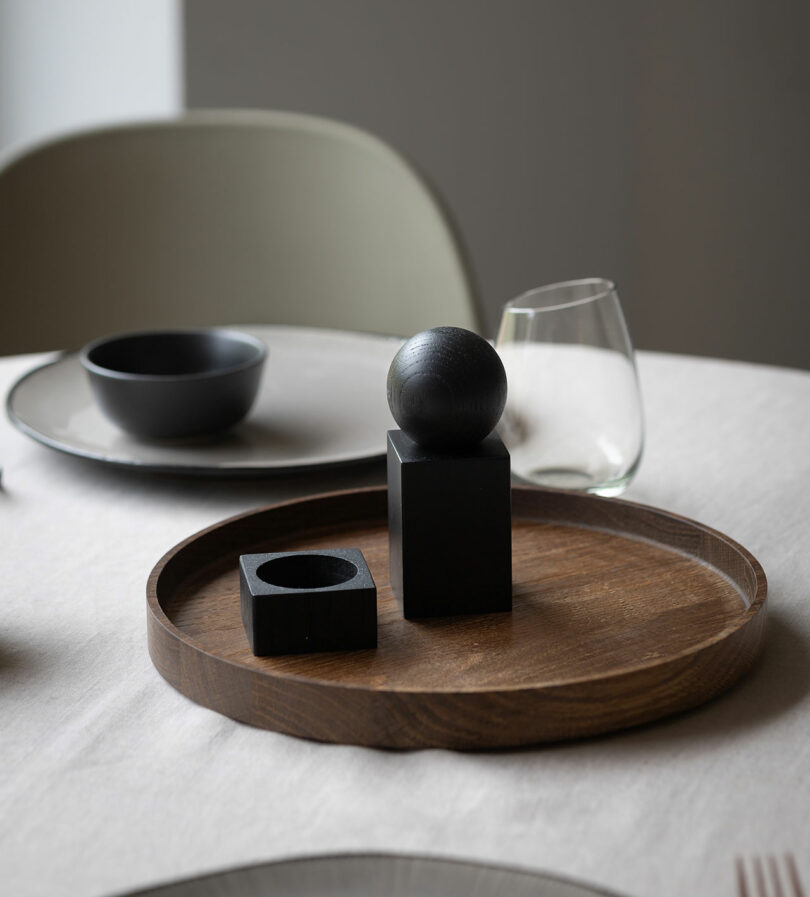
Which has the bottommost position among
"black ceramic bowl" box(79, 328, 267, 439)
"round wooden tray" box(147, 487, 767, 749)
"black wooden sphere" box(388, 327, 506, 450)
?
"round wooden tray" box(147, 487, 767, 749)

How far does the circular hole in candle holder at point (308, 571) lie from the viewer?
0.63 meters

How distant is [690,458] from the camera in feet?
3.11

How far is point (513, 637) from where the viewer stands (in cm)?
61

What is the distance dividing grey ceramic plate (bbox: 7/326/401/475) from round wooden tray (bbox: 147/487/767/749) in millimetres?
137

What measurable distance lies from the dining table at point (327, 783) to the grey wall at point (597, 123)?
169cm

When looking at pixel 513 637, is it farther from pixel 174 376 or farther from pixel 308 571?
pixel 174 376

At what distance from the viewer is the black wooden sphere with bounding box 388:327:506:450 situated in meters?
0.63

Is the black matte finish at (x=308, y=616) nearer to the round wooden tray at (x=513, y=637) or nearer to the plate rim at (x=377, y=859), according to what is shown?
the round wooden tray at (x=513, y=637)

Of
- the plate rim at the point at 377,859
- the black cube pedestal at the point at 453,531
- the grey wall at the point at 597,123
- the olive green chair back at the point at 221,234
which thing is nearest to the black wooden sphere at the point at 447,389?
the black cube pedestal at the point at 453,531

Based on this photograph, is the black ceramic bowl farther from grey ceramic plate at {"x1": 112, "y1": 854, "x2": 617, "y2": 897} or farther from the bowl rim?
grey ceramic plate at {"x1": 112, "y1": 854, "x2": 617, "y2": 897}

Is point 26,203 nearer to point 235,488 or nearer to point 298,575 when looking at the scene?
point 235,488

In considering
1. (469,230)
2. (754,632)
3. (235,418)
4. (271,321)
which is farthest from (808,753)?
(469,230)

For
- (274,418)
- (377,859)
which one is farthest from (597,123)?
(377,859)

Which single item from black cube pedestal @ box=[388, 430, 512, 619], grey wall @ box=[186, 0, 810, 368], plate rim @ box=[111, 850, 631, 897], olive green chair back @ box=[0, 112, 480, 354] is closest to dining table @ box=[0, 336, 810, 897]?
plate rim @ box=[111, 850, 631, 897]
